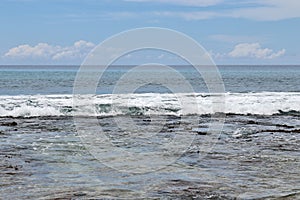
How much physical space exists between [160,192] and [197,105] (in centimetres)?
1978

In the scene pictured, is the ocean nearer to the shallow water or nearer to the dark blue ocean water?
the shallow water

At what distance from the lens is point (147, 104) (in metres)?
28.2

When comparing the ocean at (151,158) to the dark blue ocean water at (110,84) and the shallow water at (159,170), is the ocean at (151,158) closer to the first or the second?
the shallow water at (159,170)

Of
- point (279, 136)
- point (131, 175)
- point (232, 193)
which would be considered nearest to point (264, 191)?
point (232, 193)

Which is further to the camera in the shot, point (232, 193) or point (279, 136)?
point (279, 136)

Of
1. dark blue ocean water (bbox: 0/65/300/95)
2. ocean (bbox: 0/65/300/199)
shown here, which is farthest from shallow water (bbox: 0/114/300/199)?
dark blue ocean water (bbox: 0/65/300/95)

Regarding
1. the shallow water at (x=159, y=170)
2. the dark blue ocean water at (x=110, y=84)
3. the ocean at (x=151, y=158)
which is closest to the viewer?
the shallow water at (x=159, y=170)

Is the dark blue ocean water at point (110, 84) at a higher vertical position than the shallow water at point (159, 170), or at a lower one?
higher

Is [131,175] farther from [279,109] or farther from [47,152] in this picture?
[279,109]

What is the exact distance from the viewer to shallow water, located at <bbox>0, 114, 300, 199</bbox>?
27.9 ft

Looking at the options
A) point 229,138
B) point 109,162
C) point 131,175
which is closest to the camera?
point 131,175

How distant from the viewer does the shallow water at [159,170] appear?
27.9 ft

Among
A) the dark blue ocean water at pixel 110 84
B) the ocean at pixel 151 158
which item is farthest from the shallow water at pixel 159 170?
the dark blue ocean water at pixel 110 84

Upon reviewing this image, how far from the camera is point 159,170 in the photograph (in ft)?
34.2
